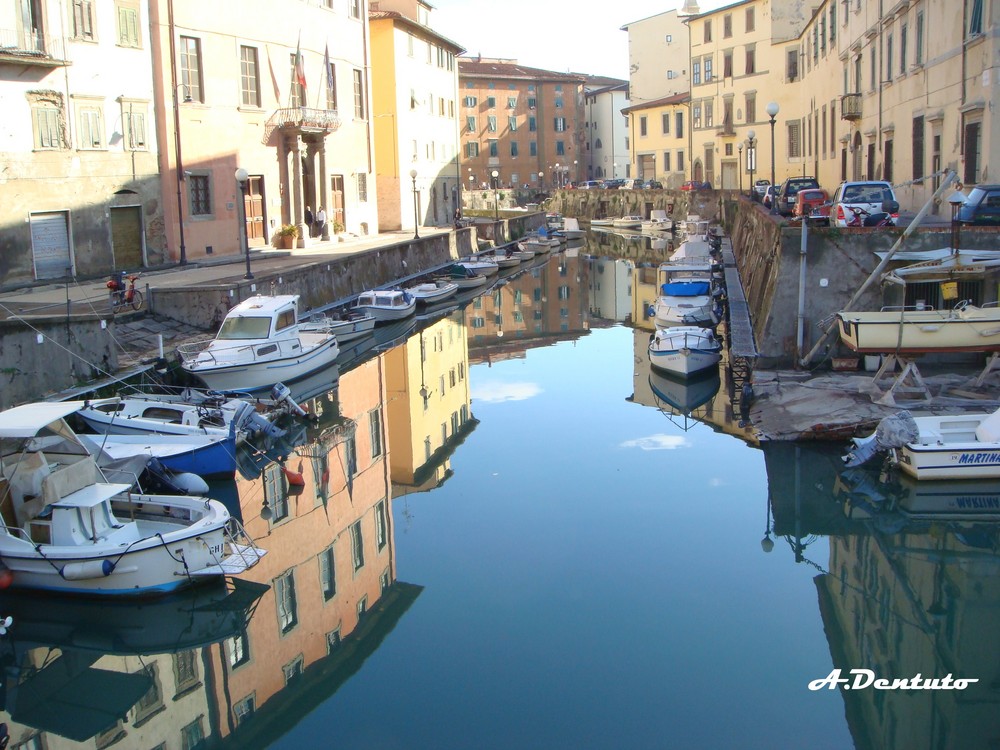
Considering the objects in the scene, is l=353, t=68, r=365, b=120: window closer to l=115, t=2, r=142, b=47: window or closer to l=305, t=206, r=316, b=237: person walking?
l=305, t=206, r=316, b=237: person walking

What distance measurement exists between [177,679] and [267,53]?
30.8 metres

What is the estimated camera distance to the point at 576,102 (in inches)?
3920

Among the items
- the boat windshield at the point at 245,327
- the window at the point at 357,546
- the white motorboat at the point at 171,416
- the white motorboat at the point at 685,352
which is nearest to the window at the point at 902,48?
the white motorboat at the point at 685,352

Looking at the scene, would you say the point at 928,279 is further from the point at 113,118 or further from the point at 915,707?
the point at 113,118

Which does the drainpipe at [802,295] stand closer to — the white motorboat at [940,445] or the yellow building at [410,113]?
the white motorboat at [940,445]

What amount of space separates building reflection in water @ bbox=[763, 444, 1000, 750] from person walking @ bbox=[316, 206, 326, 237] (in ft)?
92.2

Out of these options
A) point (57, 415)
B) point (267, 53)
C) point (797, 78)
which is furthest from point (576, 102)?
point (57, 415)

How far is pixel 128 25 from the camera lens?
3062 cm

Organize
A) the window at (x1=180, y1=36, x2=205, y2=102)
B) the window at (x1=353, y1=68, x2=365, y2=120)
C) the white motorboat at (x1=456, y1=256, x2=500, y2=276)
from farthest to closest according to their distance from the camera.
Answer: the window at (x1=353, y1=68, x2=365, y2=120), the white motorboat at (x1=456, y1=256, x2=500, y2=276), the window at (x1=180, y1=36, x2=205, y2=102)

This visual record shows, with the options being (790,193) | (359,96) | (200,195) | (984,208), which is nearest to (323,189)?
(359,96)

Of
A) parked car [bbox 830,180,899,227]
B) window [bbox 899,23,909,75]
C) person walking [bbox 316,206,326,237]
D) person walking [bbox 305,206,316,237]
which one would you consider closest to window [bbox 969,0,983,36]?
parked car [bbox 830,180,899,227]

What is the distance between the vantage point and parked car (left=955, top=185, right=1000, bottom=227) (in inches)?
816

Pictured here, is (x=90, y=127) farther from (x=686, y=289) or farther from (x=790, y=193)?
(x=790, y=193)

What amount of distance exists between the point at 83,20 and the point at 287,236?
11322 mm
